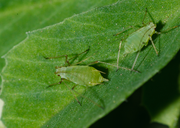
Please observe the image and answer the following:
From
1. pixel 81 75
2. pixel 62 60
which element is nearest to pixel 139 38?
→ pixel 81 75

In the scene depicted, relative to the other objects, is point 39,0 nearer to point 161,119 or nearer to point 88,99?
point 88,99

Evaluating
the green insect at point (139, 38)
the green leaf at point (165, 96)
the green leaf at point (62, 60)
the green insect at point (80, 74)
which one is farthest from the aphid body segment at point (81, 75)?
the green leaf at point (165, 96)

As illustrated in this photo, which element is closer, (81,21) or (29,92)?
(81,21)

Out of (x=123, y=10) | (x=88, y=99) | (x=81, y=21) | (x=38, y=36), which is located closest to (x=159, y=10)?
(x=123, y=10)

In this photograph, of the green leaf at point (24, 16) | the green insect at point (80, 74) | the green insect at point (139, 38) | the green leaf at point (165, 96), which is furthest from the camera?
the green leaf at point (24, 16)

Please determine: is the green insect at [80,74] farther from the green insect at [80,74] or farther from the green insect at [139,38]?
the green insect at [139,38]

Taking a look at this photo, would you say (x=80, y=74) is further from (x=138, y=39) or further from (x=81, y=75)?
(x=138, y=39)
